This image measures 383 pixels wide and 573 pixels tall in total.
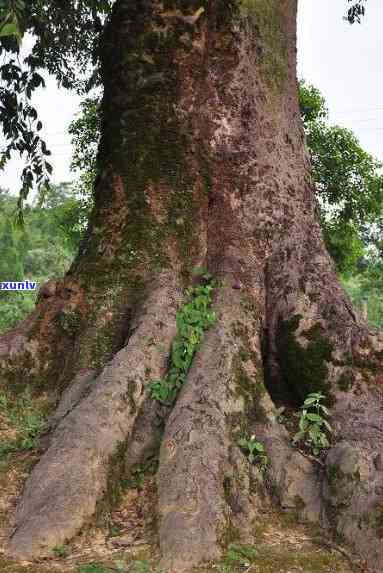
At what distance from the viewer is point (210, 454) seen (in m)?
4.09

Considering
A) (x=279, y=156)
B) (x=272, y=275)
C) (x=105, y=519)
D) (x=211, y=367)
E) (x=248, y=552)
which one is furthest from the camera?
(x=279, y=156)

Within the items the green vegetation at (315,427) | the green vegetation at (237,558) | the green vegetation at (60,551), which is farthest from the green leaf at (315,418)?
the green vegetation at (60,551)

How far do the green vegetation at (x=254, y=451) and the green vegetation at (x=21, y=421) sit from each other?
158 cm

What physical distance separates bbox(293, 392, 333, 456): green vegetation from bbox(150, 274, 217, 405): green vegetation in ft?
2.98

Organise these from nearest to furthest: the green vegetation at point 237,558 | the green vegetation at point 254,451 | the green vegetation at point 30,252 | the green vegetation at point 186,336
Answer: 1. the green vegetation at point 237,558
2. the green vegetation at point 254,451
3. the green vegetation at point 186,336
4. the green vegetation at point 30,252

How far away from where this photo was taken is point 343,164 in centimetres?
1524

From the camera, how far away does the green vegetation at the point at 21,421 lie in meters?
4.84

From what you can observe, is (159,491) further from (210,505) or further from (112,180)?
(112,180)

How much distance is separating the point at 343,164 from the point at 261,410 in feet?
38.1

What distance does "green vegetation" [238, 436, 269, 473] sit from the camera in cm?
436

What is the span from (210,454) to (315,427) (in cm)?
86

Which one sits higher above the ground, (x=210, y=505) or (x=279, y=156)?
(x=279, y=156)

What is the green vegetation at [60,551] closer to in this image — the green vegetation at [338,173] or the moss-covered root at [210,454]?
the moss-covered root at [210,454]

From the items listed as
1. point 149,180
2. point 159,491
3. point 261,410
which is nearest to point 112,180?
point 149,180
